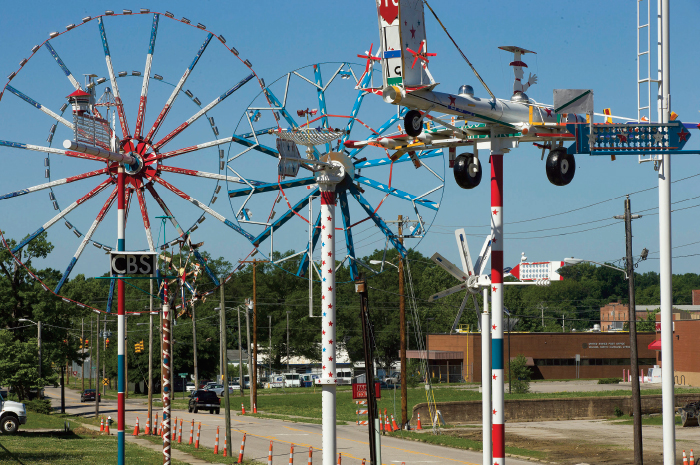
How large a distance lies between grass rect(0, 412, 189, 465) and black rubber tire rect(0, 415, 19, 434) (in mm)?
534

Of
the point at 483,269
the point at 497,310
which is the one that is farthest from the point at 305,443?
the point at 497,310

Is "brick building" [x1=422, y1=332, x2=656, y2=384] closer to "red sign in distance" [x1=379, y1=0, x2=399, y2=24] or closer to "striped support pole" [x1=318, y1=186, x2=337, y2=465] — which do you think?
"striped support pole" [x1=318, y1=186, x2=337, y2=465]

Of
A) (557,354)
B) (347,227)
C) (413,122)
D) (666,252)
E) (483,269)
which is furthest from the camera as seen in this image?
(557,354)

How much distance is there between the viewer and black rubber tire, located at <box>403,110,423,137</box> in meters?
13.5

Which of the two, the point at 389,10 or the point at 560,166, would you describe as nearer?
the point at 389,10

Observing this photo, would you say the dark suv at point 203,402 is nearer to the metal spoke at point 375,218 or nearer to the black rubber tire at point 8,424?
the black rubber tire at point 8,424

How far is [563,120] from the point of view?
1451cm

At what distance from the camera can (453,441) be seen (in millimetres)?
39688

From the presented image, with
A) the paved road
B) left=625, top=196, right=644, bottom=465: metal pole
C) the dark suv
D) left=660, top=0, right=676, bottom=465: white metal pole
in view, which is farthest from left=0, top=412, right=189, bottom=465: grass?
left=660, top=0, right=676, bottom=465: white metal pole

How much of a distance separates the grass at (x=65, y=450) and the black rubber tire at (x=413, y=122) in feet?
50.9

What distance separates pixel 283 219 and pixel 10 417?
78.8 feet

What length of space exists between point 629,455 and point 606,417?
21.4 metres

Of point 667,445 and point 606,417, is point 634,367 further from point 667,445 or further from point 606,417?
point 606,417

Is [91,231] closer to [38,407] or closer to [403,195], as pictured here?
[403,195]
